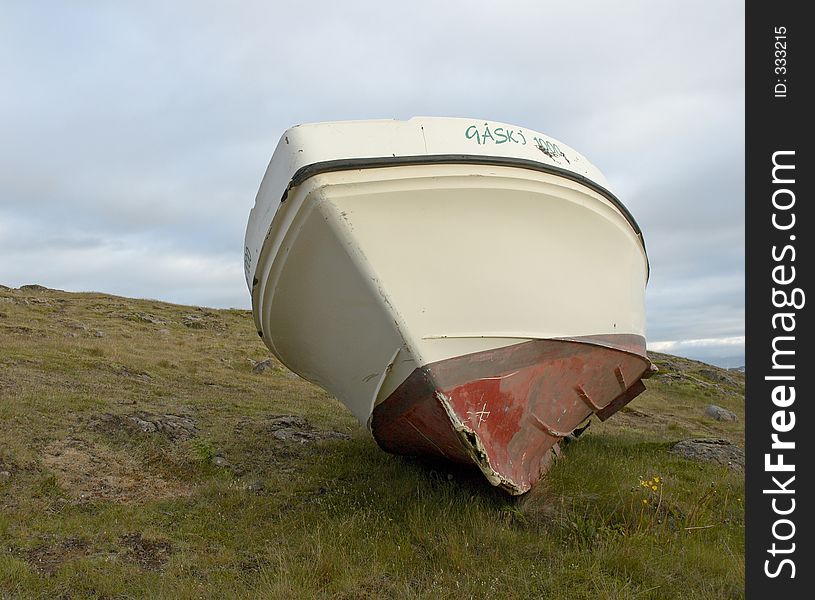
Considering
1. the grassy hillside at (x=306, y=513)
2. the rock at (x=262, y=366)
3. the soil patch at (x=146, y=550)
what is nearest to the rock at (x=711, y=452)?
the grassy hillside at (x=306, y=513)

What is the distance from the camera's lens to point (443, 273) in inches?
164

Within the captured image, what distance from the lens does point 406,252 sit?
4.05m

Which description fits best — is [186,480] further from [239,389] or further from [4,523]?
[239,389]

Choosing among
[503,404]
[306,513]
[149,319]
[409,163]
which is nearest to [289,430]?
[306,513]

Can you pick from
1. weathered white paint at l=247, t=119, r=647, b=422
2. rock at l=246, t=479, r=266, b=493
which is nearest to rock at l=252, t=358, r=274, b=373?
rock at l=246, t=479, r=266, b=493

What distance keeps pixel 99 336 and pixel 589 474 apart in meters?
14.3

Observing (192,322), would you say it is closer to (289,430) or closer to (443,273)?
(289,430)

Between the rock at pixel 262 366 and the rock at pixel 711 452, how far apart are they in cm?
1011

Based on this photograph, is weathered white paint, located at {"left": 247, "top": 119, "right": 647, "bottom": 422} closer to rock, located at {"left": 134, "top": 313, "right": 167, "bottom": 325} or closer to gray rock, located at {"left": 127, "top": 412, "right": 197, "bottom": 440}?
gray rock, located at {"left": 127, "top": 412, "right": 197, "bottom": 440}

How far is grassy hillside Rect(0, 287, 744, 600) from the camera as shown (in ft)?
12.4

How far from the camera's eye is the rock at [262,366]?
14822 millimetres

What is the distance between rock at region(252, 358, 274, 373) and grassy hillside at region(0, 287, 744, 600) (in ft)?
18.7

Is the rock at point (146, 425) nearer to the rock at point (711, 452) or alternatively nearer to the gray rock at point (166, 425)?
the gray rock at point (166, 425)

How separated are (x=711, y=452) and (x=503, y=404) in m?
4.14
